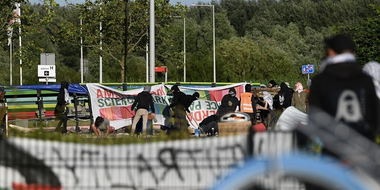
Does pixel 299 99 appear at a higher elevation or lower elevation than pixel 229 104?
higher

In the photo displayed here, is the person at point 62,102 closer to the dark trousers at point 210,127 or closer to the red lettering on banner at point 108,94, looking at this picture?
the red lettering on banner at point 108,94

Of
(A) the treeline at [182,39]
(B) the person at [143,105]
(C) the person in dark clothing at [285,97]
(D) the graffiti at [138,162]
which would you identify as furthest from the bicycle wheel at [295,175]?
(C) the person in dark clothing at [285,97]

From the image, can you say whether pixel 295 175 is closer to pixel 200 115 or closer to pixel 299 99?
pixel 299 99

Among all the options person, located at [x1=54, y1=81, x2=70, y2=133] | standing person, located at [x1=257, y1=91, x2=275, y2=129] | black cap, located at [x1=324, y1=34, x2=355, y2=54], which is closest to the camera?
black cap, located at [x1=324, y1=34, x2=355, y2=54]

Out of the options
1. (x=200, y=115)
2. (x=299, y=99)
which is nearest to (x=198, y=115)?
(x=200, y=115)

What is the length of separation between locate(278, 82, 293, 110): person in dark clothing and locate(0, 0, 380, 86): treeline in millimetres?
8205

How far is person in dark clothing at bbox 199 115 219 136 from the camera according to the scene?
22.1m

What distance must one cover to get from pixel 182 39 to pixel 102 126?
228ft

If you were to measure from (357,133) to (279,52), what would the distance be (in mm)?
68914

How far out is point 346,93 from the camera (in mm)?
6434

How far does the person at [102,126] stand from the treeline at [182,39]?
3922 millimetres

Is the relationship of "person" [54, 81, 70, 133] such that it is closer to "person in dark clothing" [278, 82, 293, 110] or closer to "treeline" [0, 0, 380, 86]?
"treeline" [0, 0, 380, 86]

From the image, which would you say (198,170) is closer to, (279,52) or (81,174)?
(81,174)

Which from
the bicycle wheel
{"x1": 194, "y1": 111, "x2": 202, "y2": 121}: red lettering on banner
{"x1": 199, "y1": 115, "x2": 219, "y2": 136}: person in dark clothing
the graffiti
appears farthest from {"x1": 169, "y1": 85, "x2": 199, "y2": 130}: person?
the bicycle wheel
